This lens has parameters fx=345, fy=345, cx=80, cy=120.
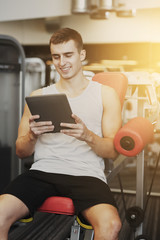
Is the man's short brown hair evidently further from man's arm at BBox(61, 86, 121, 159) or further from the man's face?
man's arm at BBox(61, 86, 121, 159)

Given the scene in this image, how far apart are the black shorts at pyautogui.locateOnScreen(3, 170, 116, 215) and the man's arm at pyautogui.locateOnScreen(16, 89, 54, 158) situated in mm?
132

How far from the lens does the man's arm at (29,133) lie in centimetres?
146

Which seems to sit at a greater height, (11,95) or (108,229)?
(11,95)

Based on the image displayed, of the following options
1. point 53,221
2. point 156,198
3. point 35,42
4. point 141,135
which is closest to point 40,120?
point 141,135

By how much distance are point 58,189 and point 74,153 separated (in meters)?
0.18

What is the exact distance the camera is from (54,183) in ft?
4.98

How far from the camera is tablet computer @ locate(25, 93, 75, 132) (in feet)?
4.61

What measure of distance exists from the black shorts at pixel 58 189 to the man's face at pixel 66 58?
19.4 inches

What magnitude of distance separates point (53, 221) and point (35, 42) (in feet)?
13.8

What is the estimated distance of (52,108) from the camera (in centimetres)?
143

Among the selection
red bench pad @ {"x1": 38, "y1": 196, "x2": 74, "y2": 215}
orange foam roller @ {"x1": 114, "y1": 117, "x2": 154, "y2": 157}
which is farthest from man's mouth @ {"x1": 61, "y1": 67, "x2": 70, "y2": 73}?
red bench pad @ {"x1": 38, "y1": 196, "x2": 74, "y2": 215}

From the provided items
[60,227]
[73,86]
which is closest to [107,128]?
[73,86]

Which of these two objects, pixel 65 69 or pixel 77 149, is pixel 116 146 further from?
pixel 65 69

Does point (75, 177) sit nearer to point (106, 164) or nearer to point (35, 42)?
point (106, 164)
